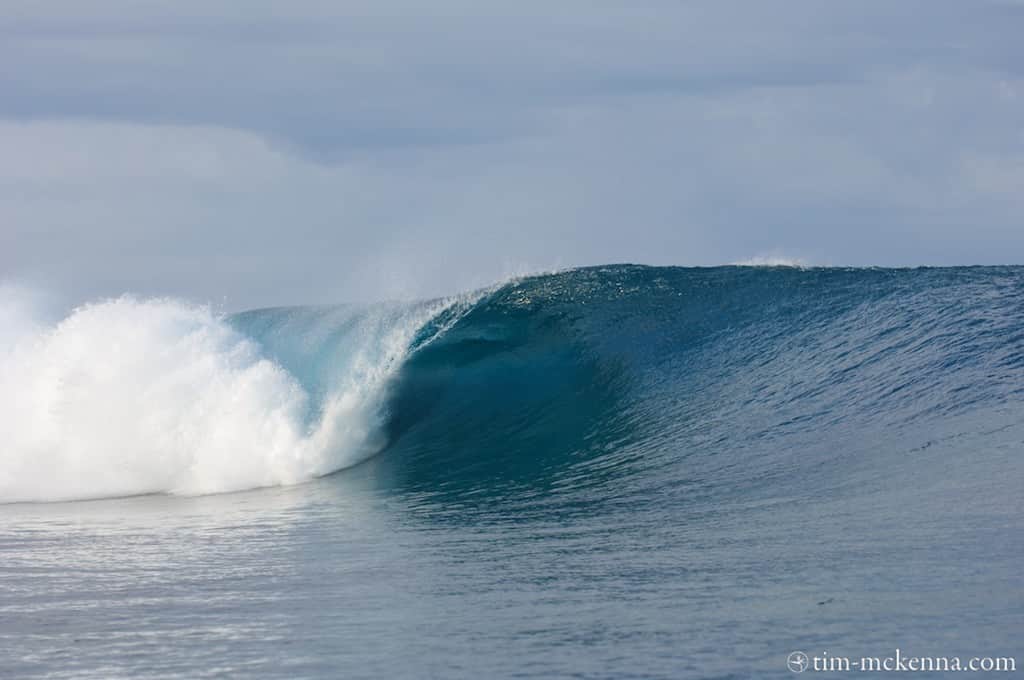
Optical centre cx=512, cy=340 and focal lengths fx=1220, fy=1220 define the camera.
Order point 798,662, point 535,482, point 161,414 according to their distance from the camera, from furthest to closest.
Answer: point 161,414
point 535,482
point 798,662

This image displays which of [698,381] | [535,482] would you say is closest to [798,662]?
[535,482]

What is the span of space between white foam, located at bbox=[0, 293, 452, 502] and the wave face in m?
0.03

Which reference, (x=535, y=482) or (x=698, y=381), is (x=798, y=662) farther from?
(x=698, y=381)

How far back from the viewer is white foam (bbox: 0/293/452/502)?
16.0m

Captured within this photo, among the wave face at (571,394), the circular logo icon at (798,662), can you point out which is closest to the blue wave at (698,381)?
the wave face at (571,394)

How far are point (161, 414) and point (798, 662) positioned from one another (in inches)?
480

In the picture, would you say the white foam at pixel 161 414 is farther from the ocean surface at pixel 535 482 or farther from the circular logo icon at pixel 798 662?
the circular logo icon at pixel 798 662

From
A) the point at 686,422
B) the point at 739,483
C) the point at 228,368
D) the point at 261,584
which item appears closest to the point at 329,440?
the point at 228,368

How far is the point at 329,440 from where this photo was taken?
669 inches

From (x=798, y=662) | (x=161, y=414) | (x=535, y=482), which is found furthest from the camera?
(x=161, y=414)

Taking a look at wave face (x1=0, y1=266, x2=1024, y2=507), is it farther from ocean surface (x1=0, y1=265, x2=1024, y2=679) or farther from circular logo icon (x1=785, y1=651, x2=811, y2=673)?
circular logo icon (x1=785, y1=651, x2=811, y2=673)

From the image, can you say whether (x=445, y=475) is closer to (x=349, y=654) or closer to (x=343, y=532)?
(x=343, y=532)

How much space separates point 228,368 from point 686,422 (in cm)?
661

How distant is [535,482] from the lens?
46.5 ft
